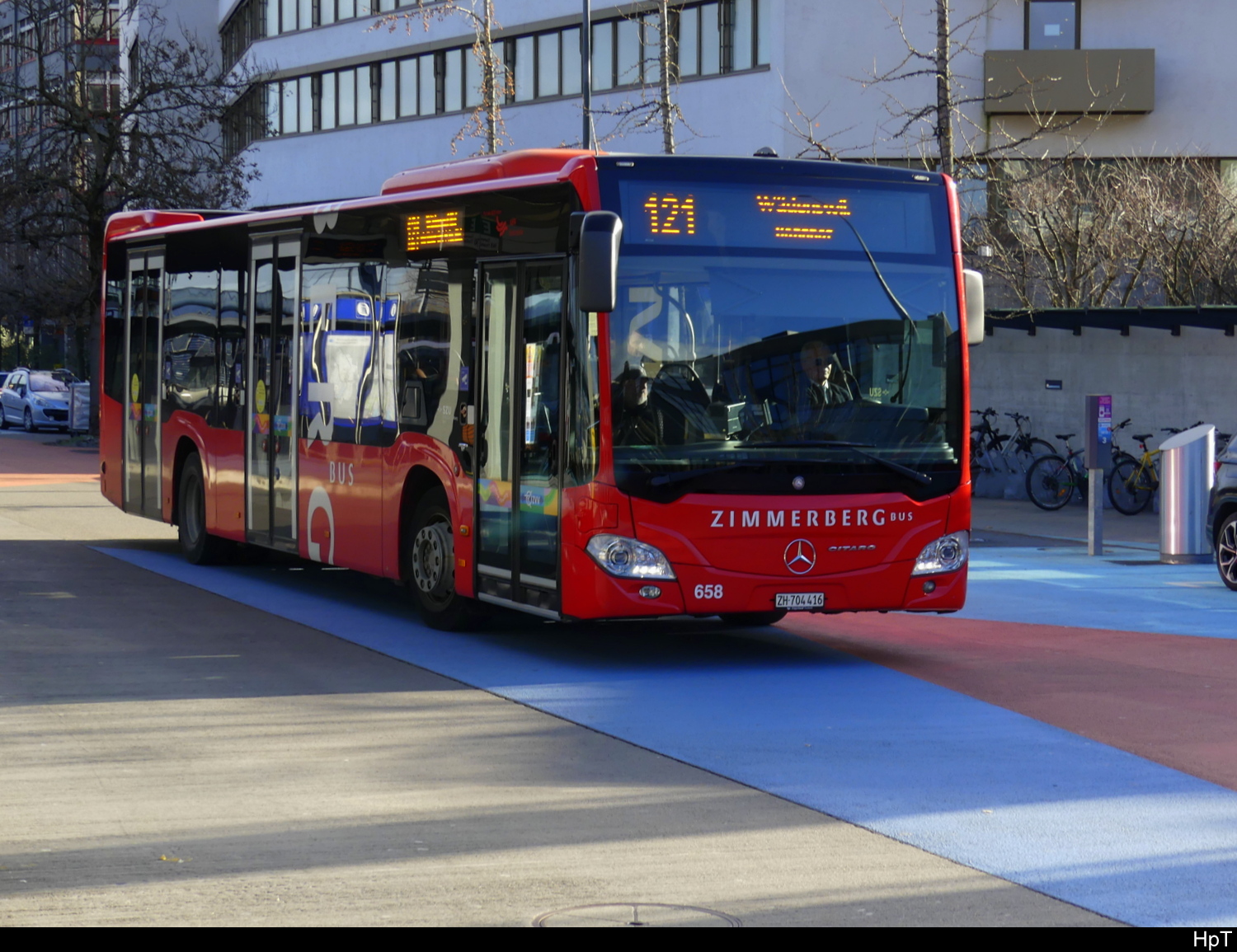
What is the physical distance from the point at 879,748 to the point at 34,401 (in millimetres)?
43749

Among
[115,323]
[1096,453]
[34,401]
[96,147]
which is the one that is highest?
[96,147]

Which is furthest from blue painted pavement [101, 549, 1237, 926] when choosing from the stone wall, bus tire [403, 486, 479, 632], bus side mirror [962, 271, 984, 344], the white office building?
the white office building

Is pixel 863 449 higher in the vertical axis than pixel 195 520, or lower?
higher

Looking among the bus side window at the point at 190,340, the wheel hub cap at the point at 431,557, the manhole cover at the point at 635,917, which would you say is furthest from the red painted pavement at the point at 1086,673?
the bus side window at the point at 190,340

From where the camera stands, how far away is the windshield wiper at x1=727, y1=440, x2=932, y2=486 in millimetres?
10748

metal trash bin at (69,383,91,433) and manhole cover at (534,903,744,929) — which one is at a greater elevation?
metal trash bin at (69,383,91,433)

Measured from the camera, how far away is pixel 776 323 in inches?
423

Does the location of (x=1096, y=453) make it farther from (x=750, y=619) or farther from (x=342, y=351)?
(x=342, y=351)

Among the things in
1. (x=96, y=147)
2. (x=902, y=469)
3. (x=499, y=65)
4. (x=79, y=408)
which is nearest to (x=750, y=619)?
(x=902, y=469)

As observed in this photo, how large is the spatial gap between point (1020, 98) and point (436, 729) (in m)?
35.8

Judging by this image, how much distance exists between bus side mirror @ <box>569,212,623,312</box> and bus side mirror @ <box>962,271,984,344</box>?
2.49 m

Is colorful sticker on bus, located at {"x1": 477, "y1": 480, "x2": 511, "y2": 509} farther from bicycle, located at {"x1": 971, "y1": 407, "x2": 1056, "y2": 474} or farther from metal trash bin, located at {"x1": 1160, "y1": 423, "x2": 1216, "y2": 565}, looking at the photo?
bicycle, located at {"x1": 971, "y1": 407, "x2": 1056, "y2": 474}

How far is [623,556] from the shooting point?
10609 millimetres

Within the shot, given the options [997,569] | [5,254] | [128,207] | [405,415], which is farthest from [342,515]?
[5,254]
